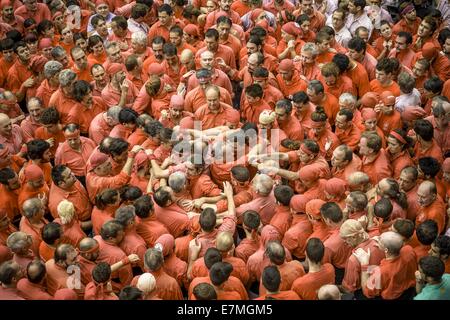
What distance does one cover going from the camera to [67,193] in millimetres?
8320

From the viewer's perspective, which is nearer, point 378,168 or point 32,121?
point 378,168

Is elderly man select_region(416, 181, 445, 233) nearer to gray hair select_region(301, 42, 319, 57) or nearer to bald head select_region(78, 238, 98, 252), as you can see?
gray hair select_region(301, 42, 319, 57)

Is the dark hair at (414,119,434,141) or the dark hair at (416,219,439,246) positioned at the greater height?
the dark hair at (414,119,434,141)

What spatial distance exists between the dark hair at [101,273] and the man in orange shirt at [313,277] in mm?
1997

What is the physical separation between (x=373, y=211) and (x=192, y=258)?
2.34 m

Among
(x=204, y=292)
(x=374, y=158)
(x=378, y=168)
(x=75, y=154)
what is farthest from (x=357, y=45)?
(x=204, y=292)

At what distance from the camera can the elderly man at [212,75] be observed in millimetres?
10234

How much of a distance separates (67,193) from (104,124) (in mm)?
1641

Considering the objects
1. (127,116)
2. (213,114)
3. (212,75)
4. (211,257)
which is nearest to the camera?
(211,257)

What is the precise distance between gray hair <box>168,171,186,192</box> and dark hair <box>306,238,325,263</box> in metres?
2.04

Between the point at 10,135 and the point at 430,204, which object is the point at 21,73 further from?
the point at 430,204

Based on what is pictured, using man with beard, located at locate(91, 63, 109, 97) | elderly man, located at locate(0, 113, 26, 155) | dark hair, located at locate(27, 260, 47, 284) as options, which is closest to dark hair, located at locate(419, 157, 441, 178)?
dark hair, located at locate(27, 260, 47, 284)

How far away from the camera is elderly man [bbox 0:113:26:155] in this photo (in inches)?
364
